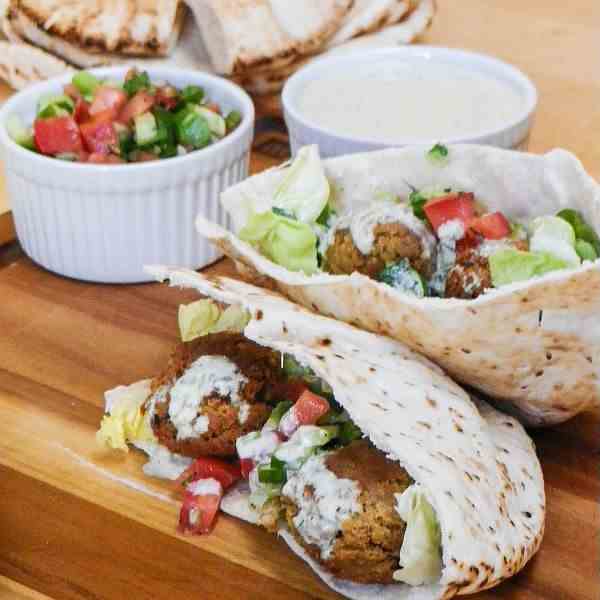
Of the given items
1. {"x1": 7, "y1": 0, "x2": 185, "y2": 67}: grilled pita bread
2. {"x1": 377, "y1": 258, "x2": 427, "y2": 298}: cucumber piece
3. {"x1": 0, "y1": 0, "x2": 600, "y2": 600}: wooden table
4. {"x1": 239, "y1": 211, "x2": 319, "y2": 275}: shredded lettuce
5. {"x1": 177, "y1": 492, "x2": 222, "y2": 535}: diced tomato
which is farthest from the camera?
{"x1": 7, "y1": 0, "x2": 185, "y2": 67}: grilled pita bread

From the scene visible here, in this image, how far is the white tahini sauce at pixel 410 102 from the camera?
3.54m

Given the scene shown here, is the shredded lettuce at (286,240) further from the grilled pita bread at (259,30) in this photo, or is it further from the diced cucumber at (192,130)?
the grilled pita bread at (259,30)

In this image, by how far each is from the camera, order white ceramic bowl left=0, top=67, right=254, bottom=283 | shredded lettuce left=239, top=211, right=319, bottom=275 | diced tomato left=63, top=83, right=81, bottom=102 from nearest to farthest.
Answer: shredded lettuce left=239, top=211, right=319, bottom=275 < white ceramic bowl left=0, top=67, right=254, bottom=283 < diced tomato left=63, top=83, right=81, bottom=102

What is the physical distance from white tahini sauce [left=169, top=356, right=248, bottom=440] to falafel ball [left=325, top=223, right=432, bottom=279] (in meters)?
0.40

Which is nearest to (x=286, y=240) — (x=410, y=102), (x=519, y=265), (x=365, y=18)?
(x=519, y=265)

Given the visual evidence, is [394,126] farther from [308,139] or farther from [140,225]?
[140,225]

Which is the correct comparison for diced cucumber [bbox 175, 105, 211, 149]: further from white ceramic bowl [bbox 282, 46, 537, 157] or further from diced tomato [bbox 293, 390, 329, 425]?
diced tomato [bbox 293, 390, 329, 425]

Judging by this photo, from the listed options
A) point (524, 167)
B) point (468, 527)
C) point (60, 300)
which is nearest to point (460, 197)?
point (524, 167)

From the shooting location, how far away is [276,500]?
253 cm

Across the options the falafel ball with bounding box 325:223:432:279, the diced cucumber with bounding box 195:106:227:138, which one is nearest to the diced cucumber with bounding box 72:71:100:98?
the diced cucumber with bounding box 195:106:227:138

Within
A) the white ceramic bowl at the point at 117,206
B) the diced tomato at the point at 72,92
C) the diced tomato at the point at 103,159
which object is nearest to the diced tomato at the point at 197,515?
the white ceramic bowl at the point at 117,206

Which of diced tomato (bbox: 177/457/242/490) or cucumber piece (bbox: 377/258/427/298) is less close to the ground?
cucumber piece (bbox: 377/258/427/298)

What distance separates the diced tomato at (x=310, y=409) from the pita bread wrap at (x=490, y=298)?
235 millimetres

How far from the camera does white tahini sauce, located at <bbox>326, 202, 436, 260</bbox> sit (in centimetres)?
283
